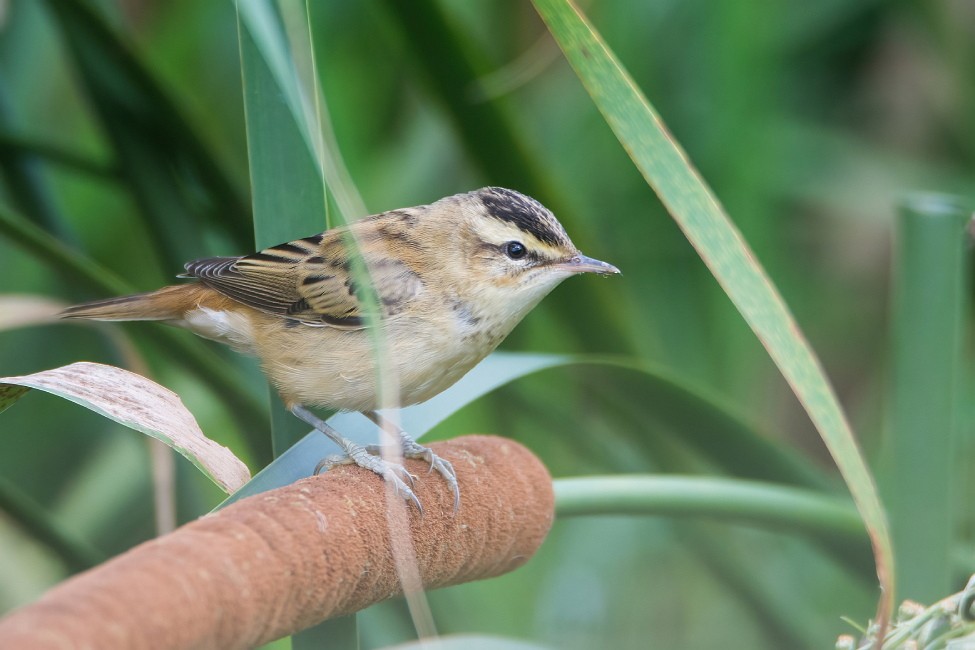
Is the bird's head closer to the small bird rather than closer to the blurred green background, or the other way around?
the small bird

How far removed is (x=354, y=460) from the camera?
2035mm

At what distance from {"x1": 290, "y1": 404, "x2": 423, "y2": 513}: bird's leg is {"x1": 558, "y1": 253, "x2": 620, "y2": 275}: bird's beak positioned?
62 cm

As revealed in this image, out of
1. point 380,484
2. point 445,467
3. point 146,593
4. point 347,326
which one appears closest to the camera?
point 146,593

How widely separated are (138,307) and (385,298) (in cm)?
56

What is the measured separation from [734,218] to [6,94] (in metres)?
2.28

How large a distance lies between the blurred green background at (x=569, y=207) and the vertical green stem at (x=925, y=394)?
0.18 feet

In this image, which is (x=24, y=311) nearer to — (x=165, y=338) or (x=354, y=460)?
(x=165, y=338)

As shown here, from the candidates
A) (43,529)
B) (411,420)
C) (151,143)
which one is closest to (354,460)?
(411,420)

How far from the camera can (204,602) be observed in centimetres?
109

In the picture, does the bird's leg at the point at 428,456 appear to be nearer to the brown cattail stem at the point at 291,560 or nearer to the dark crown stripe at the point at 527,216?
the brown cattail stem at the point at 291,560

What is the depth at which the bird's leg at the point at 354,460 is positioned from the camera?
Result: 5.76ft

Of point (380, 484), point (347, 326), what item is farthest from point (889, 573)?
point (347, 326)

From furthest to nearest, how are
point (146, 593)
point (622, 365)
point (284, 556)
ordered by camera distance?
point (622, 365)
point (284, 556)
point (146, 593)

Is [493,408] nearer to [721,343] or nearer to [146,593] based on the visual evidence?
[721,343]
